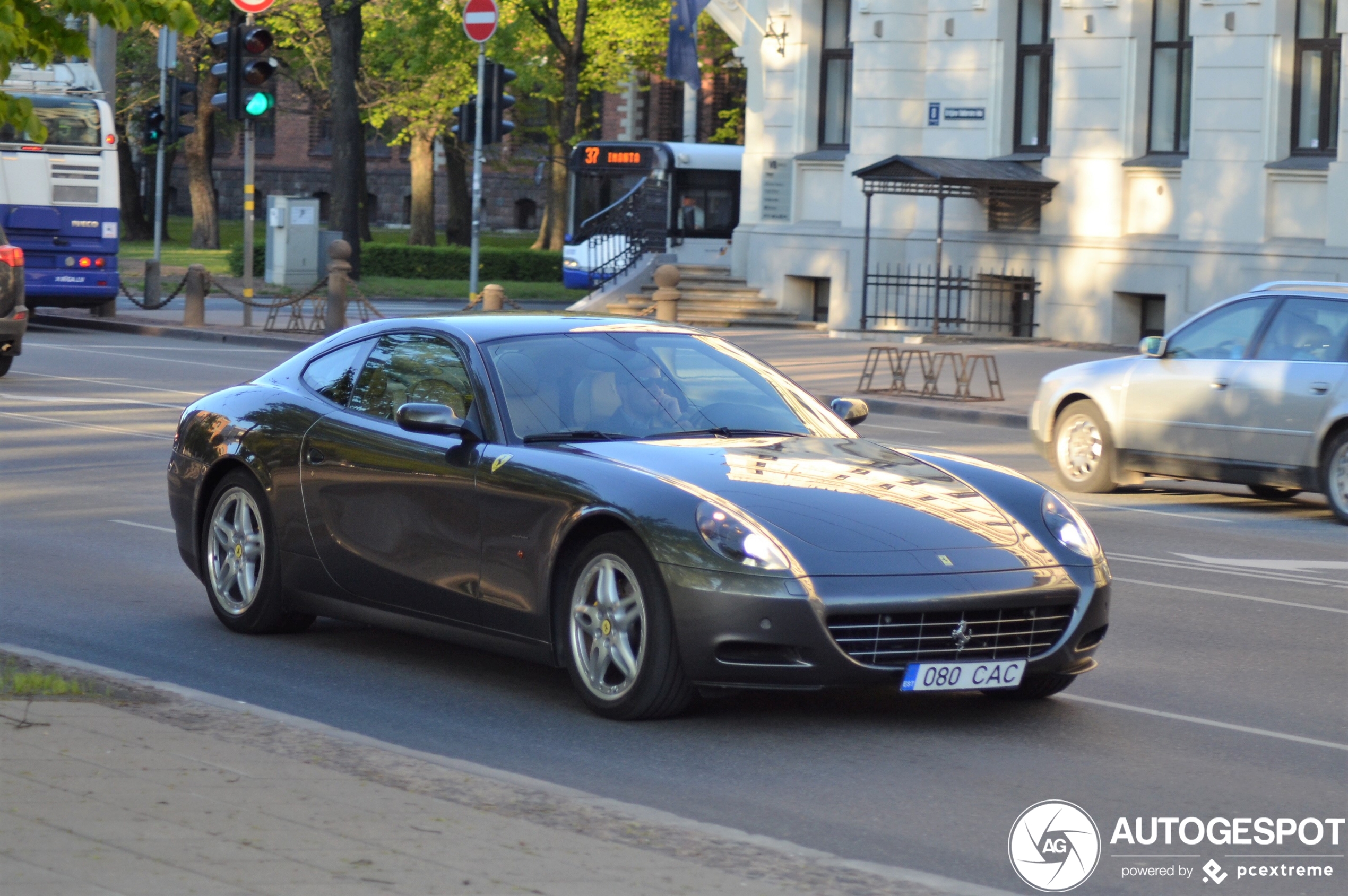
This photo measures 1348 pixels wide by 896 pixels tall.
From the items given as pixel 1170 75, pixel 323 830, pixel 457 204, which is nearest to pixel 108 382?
pixel 1170 75

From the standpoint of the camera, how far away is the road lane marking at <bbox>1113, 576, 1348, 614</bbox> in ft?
32.6

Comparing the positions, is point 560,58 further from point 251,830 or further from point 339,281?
point 251,830

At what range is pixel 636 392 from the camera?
7.64 m

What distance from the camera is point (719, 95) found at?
61594 millimetres

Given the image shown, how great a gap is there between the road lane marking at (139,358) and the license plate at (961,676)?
16.7m

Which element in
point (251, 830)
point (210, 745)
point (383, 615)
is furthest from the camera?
point (383, 615)

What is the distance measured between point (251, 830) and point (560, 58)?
51303 mm

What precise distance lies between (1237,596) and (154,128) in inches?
1109

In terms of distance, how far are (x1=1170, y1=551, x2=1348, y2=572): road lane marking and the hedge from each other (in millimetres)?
35566

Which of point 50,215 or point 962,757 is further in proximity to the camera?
point 50,215

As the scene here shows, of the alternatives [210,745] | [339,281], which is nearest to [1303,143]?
[339,281]

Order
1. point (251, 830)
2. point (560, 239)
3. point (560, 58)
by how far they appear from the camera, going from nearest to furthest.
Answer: point (251, 830) → point (560, 58) → point (560, 239)

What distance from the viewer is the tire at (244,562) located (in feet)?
27.6

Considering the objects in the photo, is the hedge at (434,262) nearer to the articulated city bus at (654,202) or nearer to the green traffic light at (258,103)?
the articulated city bus at (654,202)
